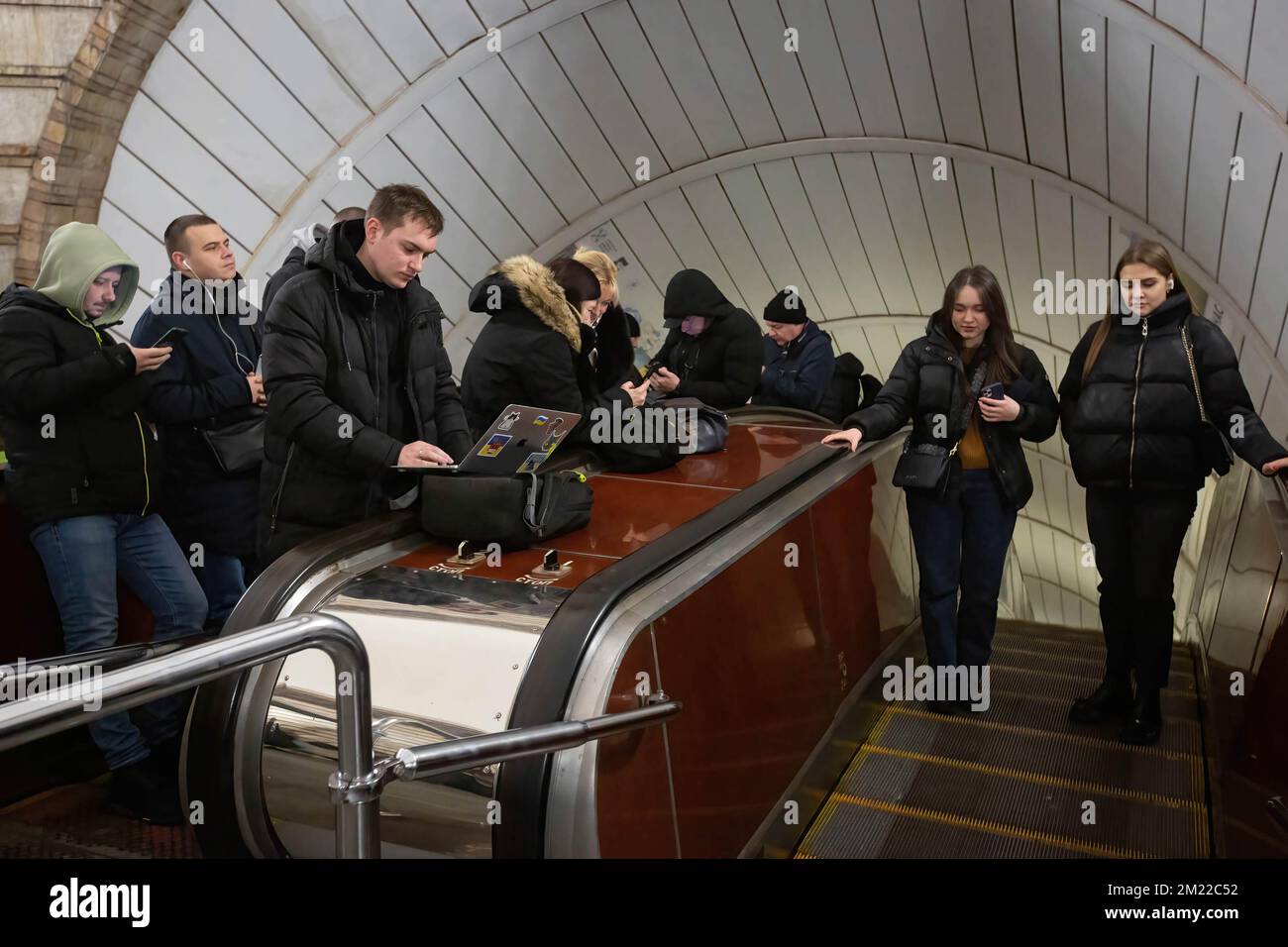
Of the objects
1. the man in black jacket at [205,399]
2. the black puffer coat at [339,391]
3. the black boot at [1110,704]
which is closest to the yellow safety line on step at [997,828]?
the black boot at [1110,704]

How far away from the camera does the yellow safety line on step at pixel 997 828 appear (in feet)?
10.3

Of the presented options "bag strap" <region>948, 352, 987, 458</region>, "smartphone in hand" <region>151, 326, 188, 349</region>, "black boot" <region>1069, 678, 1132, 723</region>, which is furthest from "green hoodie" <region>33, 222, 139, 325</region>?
"black boot" <region>1069, 678, 1132, 723</region>

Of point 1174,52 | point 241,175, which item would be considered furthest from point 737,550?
point 241,175

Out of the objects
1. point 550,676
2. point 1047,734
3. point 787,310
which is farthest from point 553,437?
point 787,310

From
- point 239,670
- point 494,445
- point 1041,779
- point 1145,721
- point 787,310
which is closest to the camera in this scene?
point 239,670

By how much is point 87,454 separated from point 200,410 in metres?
0.39

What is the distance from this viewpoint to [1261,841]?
2.51m

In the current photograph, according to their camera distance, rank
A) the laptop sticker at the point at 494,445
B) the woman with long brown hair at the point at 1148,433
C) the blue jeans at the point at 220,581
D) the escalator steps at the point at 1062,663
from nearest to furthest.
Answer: the laptop sticker at the point at 494,445, the blue jeans at the point at 220,581, the woman with long brown hair at the point at 1148,433, the escalator steps at the point at 1062,663

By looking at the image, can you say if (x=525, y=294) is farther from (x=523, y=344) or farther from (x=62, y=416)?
(x=62, y=416)

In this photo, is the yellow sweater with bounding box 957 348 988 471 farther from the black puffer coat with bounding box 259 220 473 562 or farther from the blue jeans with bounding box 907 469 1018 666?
the black puffer coat with bounding box 259 220 473 562

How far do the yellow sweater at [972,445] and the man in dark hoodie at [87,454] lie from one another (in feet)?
9.08

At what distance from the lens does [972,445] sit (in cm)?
402

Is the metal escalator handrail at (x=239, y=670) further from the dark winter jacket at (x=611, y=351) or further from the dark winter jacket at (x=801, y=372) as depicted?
the dark winter jacket at (x=801, y=372)

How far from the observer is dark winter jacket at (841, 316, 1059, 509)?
154 inches
